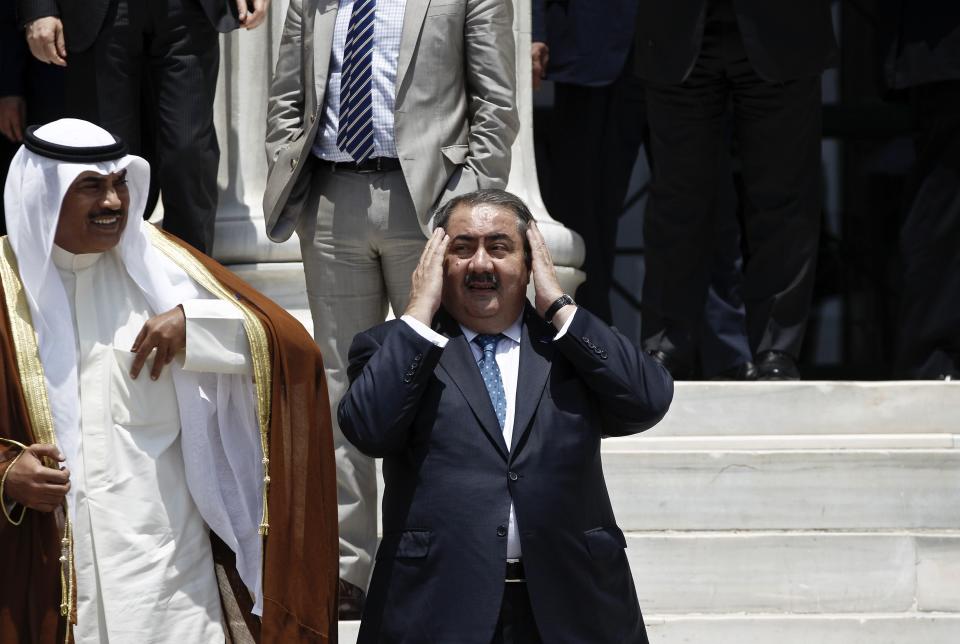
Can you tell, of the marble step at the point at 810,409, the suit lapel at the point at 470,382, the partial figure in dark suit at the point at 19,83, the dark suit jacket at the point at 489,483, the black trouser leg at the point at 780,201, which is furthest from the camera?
the black trouser leg at the point at 780,201

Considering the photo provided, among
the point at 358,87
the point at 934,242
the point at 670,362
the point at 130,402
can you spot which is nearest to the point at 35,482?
the point at 130,402

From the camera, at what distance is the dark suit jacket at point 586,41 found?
24.9 feet

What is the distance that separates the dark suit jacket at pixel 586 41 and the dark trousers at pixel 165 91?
2.02 meters

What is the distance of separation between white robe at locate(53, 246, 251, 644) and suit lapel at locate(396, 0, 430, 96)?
50.0 inches

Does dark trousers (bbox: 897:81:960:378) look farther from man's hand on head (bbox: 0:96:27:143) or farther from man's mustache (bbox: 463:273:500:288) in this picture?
man's hand on head (bbox: 0:96:27:143)

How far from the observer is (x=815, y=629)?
5.18 metres

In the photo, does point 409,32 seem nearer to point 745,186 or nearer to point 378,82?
point 378,82

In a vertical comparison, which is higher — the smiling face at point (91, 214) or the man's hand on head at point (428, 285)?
the smiling face at point (91, 214)

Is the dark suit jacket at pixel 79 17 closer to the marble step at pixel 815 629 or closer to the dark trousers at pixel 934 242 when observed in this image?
the marble step at pixel 815 629

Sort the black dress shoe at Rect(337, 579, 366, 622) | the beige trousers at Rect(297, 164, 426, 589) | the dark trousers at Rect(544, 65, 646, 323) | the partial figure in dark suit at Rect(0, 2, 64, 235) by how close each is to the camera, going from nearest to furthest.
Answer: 1. the black dress shoe at Rect(337, 579, 366, 622)
2. the beige trousers at Rect(297, 164, 426, 589)
3. the partial figure in dark suit at Rect(0, 2, 64, 235)
4. the dark trousers at Rect(544, 65, 646, 323)

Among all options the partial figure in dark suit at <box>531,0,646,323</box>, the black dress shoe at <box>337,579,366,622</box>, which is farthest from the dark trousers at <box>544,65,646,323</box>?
the black dress shoe at <box>337,579,366,622</box>

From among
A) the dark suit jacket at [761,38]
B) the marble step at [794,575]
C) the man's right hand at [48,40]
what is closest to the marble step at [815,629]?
the marble step at [794,575]

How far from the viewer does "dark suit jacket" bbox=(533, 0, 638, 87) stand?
24.9ft

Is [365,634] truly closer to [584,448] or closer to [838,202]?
[584,448]
